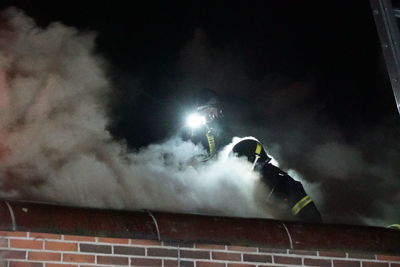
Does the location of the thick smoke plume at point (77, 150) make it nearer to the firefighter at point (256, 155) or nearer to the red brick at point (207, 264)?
the firefighter at point (256, 155)

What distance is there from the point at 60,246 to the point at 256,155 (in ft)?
10.9

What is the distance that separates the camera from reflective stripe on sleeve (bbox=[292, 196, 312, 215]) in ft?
18.0

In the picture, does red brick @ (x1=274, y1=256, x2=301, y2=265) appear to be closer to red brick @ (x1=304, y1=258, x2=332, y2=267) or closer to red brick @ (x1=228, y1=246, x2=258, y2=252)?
red brick @ (x1=304, y1=258, x2=332, y2=267)

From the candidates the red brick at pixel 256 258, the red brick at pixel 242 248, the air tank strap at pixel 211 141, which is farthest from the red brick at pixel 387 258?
the air tank strap at pixel 211 141

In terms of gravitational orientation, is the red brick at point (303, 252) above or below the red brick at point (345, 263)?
above

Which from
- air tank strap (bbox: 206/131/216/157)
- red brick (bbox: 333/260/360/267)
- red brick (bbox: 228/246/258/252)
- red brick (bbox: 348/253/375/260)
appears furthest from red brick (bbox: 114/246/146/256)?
air tank strap (bbox: 206/131/216/157)

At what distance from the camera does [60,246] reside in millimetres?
3256

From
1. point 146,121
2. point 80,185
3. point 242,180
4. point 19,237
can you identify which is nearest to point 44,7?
point 146,121

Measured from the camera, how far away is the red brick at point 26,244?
316 cm

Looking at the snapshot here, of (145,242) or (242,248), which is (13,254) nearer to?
(145,242)

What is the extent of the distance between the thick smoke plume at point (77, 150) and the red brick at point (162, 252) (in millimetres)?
2391

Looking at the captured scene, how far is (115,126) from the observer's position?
7559 mm

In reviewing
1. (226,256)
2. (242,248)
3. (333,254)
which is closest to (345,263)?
(333,254)

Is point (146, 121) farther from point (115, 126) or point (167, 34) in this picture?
point (167, 34)
